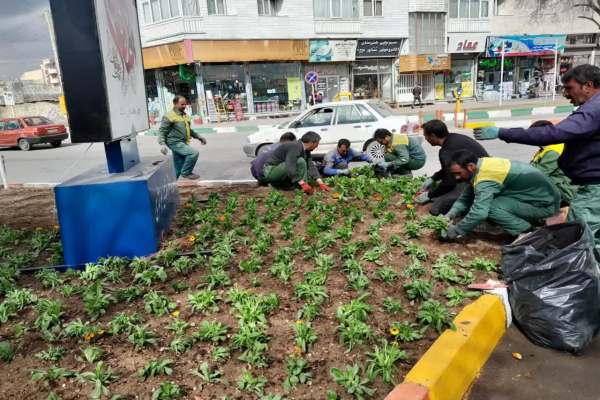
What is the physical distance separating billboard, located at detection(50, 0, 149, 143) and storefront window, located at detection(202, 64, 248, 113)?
23319 millimetres

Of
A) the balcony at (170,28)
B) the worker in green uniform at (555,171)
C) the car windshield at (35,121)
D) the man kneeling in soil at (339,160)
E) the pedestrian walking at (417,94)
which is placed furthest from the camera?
the pedestrian walking at (417,94)

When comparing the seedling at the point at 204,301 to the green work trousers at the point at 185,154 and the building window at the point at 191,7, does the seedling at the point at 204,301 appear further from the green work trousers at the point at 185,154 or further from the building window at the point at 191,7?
the building window at the point at 191,7

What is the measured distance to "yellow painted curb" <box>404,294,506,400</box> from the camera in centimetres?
250

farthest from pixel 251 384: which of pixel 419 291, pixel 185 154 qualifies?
pixel 185 154

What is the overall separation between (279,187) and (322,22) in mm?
24404

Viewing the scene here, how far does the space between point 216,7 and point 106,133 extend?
24765 millimetres

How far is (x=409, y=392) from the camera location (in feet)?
7.75

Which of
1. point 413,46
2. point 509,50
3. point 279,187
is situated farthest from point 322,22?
point 279,187

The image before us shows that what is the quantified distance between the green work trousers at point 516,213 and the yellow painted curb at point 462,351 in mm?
1274

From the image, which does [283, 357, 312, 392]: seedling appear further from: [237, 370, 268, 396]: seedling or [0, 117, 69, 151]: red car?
[0, 117, 69, 151]: red car

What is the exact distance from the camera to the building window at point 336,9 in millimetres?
28781

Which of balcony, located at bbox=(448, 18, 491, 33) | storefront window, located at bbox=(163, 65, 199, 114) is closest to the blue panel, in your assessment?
storefront window, located at bbox=(163, 65, 199, 114)

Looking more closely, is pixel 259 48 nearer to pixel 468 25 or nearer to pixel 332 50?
pixel 332 50

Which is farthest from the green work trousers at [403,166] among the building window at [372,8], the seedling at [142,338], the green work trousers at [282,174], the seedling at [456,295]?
the building window at [372,8]
